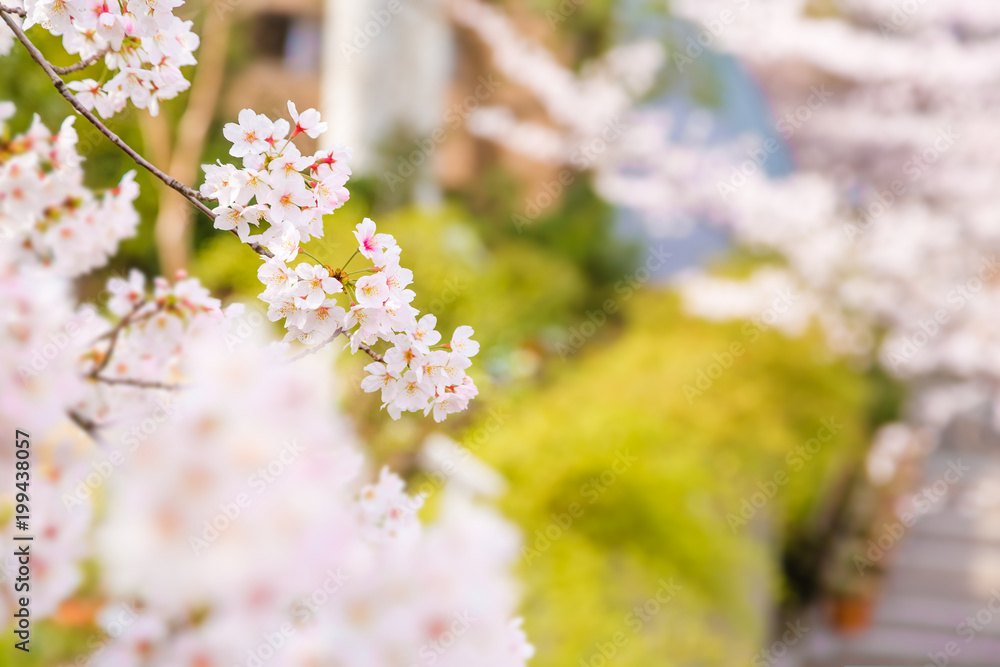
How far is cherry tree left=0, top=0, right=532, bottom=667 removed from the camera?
0.40 meters

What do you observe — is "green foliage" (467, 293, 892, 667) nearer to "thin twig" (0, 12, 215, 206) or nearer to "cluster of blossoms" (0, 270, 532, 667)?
"cluster of blossoms" (0, 270, 532, 667)

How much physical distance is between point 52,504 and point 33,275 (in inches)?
7.7

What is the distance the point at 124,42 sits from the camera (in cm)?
48

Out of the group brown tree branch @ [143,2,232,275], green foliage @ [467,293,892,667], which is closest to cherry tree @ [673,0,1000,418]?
green foliage @ [467,293,892,667]

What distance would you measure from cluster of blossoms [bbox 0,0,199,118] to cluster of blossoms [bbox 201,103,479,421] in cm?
9

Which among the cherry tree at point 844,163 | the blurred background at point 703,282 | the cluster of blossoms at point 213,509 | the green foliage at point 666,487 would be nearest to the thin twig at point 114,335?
the cluster of blossoms at point 213,509

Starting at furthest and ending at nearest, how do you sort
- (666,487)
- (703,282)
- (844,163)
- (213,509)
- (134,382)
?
(844,163) < (703,282) < (666,487) < (134,382) < (213,509)

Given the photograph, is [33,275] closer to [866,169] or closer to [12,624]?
[12,624]

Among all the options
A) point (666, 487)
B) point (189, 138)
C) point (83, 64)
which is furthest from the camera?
point (666, 487)

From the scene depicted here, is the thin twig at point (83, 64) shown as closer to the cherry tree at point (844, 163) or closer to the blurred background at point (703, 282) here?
the blurred background at point (703, 282)

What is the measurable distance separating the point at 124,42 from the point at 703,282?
3617 mm

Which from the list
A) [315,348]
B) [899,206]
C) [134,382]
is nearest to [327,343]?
[315,348]

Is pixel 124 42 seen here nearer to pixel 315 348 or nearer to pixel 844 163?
pixel 315 348

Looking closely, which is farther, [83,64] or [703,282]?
[703,282]
